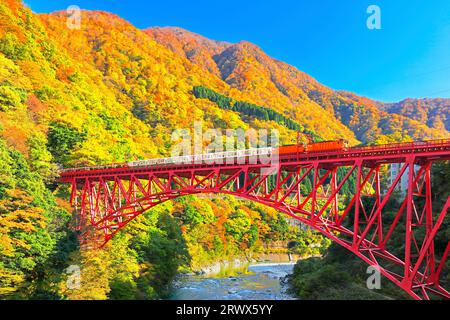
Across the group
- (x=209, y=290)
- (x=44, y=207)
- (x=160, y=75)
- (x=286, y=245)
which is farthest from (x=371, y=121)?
(x=44, y=207)

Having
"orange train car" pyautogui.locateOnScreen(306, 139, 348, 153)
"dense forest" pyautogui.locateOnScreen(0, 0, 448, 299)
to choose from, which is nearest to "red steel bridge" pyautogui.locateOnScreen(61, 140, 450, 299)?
"orange train car" pyautogui.locateOnScreen(306, 139, 348, 153)

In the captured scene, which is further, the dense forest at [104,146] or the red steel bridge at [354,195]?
the dense forest at [104,146]

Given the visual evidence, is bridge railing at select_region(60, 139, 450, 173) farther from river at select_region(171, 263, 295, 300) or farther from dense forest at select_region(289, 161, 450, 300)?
river at select_region(171, 263, 295, 300)

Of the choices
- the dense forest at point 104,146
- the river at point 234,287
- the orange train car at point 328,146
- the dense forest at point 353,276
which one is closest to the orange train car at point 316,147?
the orange train car at point 328,146

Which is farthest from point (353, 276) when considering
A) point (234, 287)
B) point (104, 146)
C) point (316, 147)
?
point (104, 146)

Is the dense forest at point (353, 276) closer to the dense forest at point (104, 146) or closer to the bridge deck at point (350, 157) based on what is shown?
the bridge deck at point (350, 157)
